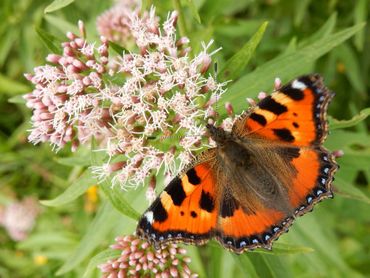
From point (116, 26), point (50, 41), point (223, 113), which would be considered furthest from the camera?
point (116, 26)

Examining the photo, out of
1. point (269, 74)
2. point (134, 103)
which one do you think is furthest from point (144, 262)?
point (269, 74)

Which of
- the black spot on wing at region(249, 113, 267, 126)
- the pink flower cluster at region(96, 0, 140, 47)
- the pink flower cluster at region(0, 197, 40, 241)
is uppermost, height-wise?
the pink flower cluster at region(96, 0, 140, 47)

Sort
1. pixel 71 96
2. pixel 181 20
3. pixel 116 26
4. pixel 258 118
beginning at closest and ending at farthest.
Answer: pixel 258 118
pixel 71 96
pixel 181 20
pixel 116 26

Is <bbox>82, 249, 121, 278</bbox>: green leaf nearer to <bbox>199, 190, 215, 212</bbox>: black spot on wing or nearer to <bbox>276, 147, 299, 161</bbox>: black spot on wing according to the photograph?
<bbox>199, 190, 215, 212</bbox>: black spot on wing

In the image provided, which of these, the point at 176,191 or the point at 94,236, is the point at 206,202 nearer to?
the point at 176,191

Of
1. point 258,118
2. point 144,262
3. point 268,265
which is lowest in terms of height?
point 268,265

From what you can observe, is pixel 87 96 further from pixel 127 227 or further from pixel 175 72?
pixel 127 227

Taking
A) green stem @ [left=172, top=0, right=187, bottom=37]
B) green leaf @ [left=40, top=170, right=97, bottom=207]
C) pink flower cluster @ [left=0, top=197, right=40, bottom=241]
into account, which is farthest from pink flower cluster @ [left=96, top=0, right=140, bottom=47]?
pink flower cluster @ [left=0, top=197, right=40, bottom=241]
